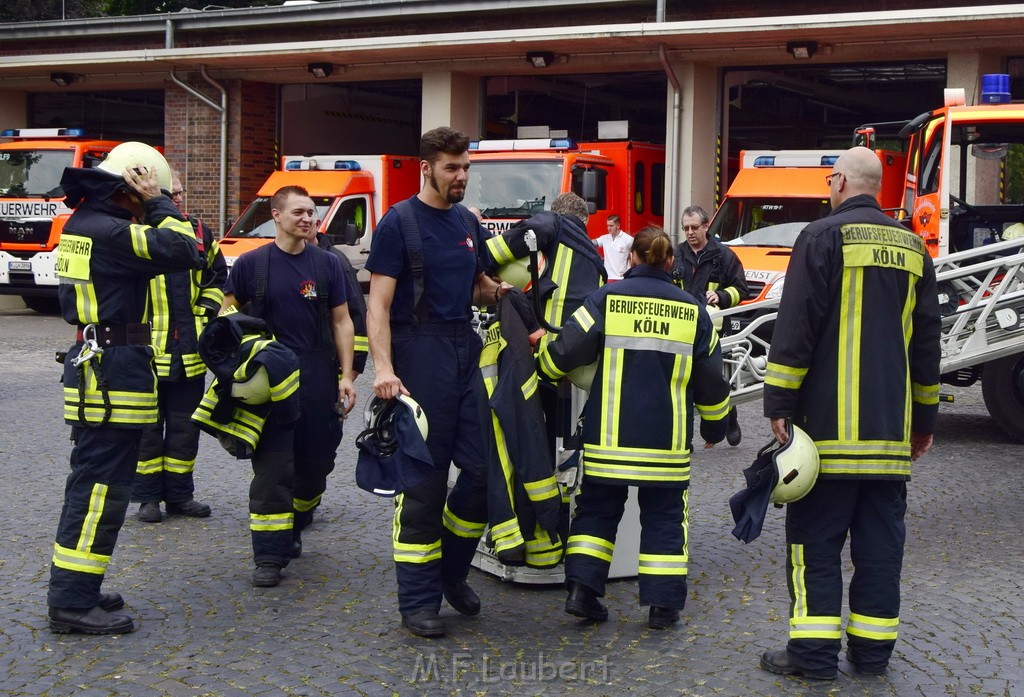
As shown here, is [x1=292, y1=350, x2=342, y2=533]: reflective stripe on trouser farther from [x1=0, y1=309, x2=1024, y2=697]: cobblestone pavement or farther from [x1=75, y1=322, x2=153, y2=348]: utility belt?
[x1=75, y1=322, x2=153, y2=348]: utility belt

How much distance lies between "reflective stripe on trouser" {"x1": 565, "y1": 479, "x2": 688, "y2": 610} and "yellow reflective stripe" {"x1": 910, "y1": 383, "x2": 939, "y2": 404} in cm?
98

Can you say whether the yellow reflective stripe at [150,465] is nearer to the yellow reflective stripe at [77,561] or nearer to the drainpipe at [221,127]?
the yellow reflective stripe at [77,561]

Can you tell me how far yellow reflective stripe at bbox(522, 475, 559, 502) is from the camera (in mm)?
5059

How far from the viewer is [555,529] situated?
17.1 ft

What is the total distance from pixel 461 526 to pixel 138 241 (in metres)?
1.72

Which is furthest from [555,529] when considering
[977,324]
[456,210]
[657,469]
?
[977,324]

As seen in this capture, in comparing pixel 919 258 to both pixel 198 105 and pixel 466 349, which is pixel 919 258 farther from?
pixel 198 105

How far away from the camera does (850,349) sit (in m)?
4.62

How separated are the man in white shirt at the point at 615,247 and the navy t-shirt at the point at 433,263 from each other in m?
9.04

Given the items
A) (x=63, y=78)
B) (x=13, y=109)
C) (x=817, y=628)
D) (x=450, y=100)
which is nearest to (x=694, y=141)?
(x=450, y=100)

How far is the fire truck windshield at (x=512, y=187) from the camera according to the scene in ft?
50.6

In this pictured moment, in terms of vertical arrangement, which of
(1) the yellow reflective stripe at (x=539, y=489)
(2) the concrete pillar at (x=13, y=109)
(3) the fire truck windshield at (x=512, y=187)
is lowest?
(1) the yellow reflective stripe at (x=539, y=489)

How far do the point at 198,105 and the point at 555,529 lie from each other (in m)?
18.0

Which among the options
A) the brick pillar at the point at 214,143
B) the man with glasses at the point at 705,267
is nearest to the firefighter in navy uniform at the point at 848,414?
the man with glasses at the point at 705,267
